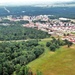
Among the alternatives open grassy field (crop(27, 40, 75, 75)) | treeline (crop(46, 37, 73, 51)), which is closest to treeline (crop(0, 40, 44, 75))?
open grassy field (crop(27, 40, 75, 75))

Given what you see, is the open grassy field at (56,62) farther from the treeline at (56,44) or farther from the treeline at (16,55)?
the treeline at (16,55)

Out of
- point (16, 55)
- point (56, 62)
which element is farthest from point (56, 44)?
point (16, 55)

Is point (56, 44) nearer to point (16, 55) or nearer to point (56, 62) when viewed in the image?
point (56, 62)

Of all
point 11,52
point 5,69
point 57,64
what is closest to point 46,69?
point 57,64

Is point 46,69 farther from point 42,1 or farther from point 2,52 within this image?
point 42,1

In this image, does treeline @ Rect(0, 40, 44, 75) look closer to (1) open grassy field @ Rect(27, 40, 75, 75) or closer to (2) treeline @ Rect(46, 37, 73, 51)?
(1) open grassy field @ Rect(27, 40, 75, 75)

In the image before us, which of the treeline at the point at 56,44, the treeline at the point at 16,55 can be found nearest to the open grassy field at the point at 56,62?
the treeline at the point at 56,44

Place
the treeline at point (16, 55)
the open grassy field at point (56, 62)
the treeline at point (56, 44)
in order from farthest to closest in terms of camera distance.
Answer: the treeline at point (56, 44) → the open grassy field at point (56, 62) → the treeline at point (16, 55)
